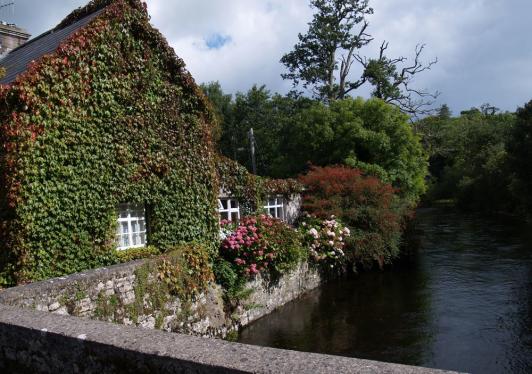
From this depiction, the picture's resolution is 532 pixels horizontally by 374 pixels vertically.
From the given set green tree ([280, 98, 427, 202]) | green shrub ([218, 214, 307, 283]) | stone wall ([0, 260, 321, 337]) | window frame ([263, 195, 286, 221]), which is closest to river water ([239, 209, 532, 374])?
stone wall ([0, 260, 321, 337])

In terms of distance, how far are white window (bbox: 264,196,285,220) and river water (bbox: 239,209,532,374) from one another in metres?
3.53

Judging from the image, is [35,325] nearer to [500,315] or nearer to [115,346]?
[115,346]

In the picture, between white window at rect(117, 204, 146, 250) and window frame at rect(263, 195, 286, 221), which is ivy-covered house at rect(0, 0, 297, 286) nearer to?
white window at rect(117, 204, 146, 250)

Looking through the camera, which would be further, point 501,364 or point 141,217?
point 141,217

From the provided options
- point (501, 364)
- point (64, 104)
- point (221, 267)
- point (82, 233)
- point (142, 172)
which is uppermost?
point (64, 104)

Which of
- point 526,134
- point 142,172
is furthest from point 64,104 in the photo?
point 526,134

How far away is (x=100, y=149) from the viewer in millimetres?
9406

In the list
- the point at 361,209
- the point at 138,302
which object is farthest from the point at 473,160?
the point at 138,302

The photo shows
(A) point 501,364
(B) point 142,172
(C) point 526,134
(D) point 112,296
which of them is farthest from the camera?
(C) point 526,134

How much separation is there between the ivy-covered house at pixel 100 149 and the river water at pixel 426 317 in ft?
10.9

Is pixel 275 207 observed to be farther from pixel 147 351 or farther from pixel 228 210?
pixel 147 351

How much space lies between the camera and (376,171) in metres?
21.5

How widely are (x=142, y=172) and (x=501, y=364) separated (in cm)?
817

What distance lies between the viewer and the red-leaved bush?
16.8 metres
